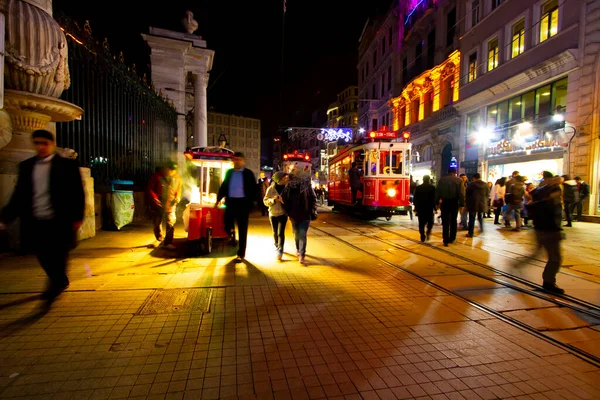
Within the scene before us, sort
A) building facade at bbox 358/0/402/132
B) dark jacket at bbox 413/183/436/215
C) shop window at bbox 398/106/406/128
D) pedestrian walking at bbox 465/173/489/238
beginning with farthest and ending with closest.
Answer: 1. building facade at bbox 358/0/402/132
2. shop window at bbox 398/106/406/128
3. pedestrian walking at bbox 465/173/489/238
4. dark jacket at bbox 413/183/436/215

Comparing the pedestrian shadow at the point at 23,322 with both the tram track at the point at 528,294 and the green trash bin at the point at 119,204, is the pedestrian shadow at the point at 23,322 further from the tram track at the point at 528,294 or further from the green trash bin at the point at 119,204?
the green trash bin at the point at 119,204

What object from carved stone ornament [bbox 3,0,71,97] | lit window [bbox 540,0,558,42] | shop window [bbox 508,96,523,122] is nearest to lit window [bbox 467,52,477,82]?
shop window [bbox 508,96,523,122]

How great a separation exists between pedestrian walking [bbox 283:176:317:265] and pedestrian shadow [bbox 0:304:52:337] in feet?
13.0

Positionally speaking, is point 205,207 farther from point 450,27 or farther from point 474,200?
point 450,27

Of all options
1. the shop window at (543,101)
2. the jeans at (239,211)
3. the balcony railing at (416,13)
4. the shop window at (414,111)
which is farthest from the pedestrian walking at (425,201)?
the balcony railing at (416,13)

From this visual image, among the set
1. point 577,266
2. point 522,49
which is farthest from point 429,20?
point 577,266

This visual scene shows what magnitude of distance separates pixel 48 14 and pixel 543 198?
9607 millimetres

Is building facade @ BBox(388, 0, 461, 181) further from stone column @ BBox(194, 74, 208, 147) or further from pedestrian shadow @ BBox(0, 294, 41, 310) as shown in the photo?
pedestrian shadow @ BBox(0, 294, 41, 310)

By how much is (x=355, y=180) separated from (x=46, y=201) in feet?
38.7

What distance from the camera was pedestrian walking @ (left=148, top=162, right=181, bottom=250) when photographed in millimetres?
7625

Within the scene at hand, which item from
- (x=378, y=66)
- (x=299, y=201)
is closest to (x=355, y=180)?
(x=299, y=201)

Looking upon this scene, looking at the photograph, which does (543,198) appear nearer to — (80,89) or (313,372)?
(313,372)

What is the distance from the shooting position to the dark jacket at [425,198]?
888 centimetres

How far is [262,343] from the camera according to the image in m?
3.27
